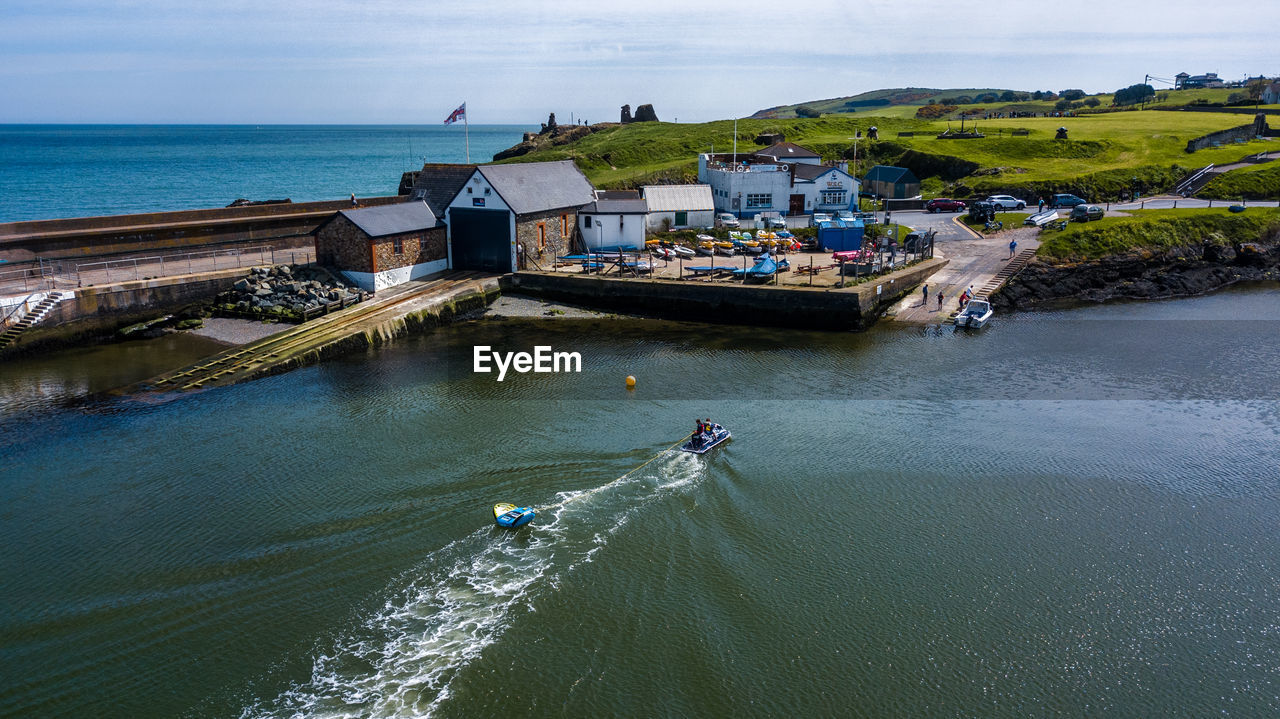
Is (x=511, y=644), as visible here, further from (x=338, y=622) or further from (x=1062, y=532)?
(x=1062, y=532)

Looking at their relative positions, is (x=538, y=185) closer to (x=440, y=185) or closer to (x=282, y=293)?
(x=440, y=185)

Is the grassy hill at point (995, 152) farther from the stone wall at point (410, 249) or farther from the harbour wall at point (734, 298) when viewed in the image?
the harbour wall at point (734, 298)

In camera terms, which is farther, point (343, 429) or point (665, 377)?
point (665, 377)

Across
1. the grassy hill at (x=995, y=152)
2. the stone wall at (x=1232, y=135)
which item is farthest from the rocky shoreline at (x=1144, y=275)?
the stone wall at (x=1232, y=135)

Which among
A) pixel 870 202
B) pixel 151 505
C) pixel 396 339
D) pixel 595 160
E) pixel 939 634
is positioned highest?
pixel 595 160

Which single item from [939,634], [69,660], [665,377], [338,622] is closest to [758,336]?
[665,377]

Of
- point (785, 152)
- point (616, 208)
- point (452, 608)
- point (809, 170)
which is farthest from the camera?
point (785, 152)

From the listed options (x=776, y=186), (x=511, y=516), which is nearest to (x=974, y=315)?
(x=776, y=186)
